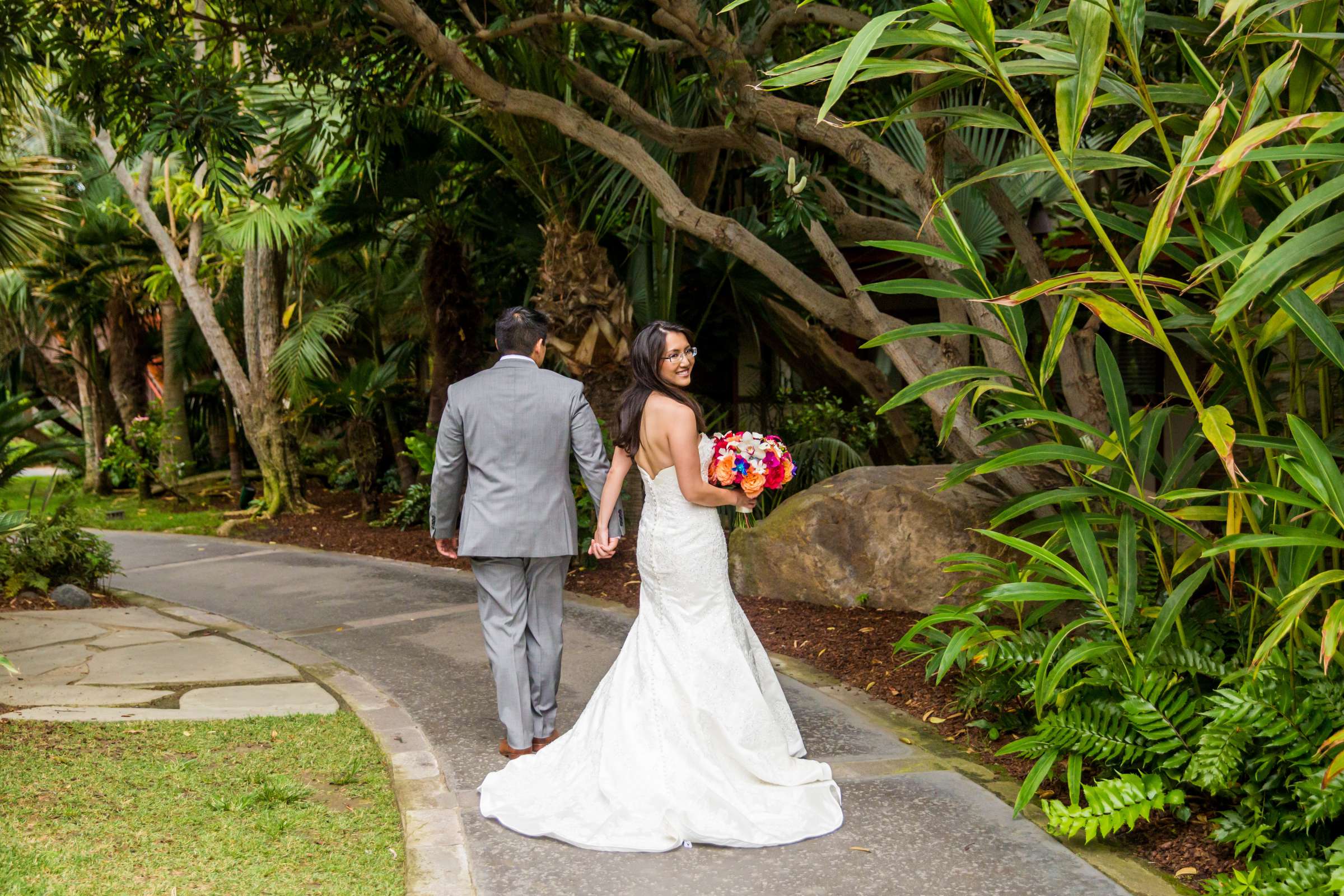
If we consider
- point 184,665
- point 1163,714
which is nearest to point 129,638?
point 184,665

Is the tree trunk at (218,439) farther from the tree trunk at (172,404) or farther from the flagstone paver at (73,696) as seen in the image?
the flagstone paver at (73,696)

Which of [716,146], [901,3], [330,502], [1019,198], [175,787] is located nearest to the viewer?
[175,787]

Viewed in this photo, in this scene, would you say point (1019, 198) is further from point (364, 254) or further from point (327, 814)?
point (364, 254)

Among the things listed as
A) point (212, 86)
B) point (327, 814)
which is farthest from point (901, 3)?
point (327, 814)

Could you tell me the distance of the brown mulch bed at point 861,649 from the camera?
3.70 m

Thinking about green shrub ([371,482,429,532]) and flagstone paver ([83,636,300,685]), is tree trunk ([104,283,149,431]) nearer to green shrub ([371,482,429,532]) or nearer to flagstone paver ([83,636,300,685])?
green shrub ([371,482,429,532])

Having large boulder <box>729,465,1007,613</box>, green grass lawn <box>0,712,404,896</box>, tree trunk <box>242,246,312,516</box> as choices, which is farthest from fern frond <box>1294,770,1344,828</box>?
tree trunk <box>242,246,312,516</box>

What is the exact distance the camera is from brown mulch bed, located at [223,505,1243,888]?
12.1 feet

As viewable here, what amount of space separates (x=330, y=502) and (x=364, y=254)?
325 centimetres

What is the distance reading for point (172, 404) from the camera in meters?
15.4

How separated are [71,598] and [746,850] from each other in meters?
6.11

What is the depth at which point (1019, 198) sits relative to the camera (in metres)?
8.50

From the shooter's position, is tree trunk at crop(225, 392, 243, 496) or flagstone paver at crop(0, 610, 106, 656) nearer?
flagstone paver at crop(0, 610, 106, 656)

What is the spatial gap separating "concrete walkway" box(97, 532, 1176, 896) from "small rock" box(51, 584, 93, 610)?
2.72ft
